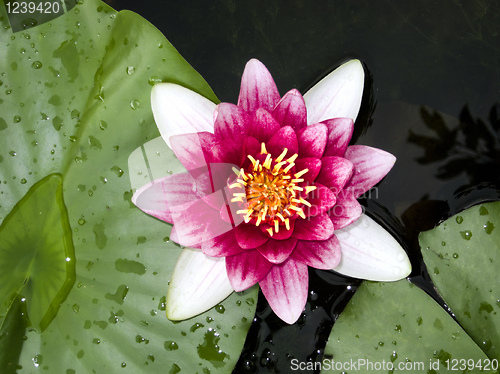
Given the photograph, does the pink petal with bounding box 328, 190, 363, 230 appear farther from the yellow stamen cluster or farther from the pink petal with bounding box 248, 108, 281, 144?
the pink petal with bounding box 248, 108, 281, 144

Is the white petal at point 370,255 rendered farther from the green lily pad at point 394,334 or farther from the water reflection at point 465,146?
the water reflection at point 465,146

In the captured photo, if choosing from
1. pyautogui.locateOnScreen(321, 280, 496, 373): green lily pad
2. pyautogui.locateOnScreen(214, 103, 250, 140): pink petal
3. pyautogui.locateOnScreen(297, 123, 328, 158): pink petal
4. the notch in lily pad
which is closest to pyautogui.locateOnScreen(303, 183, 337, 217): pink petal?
pyautogui.locateOnScreen(297, 123, 328, 158): pink petal

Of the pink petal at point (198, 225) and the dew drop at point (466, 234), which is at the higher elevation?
the pink petal at point (198, 225)

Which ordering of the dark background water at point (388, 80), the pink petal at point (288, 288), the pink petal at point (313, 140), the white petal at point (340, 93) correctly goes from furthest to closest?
the dark background water at point (388, 80) < the white petal at point (340, 93) < the pink petal at point (288, 288) < the pink petal at point (313, 140)

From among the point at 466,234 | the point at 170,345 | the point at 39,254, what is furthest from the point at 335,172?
the point at 39,254

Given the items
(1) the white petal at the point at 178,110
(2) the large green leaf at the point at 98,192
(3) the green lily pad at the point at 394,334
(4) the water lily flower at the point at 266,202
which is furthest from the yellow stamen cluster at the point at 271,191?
(3) the green lily pad at the point at 394,334

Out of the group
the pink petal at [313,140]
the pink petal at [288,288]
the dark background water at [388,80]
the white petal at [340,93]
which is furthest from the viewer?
the dark background water at [388,80]

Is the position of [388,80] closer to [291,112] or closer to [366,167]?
[366,167]
